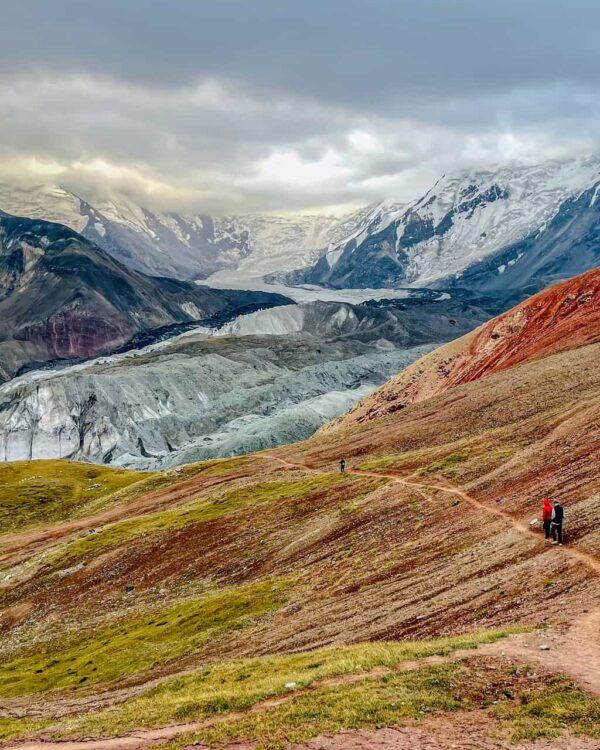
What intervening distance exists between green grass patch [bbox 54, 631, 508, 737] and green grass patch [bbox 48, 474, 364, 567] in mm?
43917

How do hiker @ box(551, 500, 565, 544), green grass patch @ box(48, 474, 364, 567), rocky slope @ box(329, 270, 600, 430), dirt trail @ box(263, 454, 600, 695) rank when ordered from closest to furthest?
dirt trail @ box(263, 454, 600, 695) → hiker @ box(551, 500, 565, 544) → green grass patch @ box(48, 474, 364, 567) → rocky slope @ box(329, 270, 600, 430)

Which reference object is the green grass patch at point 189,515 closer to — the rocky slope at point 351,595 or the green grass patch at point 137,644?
the rocky slope at point 351,595

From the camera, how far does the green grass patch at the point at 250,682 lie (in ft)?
92.9

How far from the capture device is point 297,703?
25969 mm

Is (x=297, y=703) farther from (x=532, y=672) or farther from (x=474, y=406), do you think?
(x=474, y=406)

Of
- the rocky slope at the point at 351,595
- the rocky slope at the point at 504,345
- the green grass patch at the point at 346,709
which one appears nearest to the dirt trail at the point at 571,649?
the rocky slope at the point at 351,595

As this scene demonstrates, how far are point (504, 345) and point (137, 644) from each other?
3962 inches

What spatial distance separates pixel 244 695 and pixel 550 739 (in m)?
12.7

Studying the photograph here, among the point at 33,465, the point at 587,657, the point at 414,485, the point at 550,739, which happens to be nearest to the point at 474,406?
the point at 414,485

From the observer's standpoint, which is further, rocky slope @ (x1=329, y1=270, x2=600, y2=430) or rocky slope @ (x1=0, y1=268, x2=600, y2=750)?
rocky slope @ (x1=329, y1=270, x2=600, y2=430)

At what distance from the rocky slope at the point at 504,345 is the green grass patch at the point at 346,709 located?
9396cm

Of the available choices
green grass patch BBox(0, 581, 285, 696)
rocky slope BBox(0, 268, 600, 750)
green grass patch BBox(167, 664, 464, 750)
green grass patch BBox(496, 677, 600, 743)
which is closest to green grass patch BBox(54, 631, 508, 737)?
rocky slope BBox(0, 268, 600, 750)

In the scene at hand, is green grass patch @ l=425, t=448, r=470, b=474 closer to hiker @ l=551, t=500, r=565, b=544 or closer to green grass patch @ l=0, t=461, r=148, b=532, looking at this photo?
hiker @ l=551, t=500, r=565, b=544

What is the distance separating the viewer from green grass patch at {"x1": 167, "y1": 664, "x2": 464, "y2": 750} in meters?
22.9
